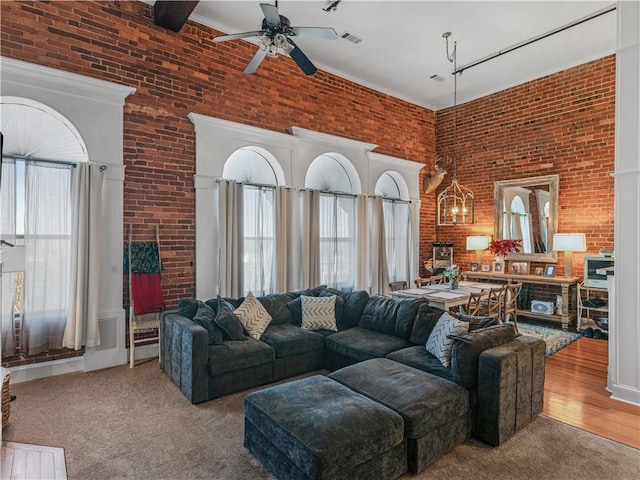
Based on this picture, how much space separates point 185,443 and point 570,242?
596 cm

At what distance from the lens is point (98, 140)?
13.3ft

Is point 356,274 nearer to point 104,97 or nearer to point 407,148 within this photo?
point 407,148

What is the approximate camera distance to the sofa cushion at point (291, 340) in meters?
3.82

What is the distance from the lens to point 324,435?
2016 millimetres

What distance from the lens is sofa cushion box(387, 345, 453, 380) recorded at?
300 centimetres

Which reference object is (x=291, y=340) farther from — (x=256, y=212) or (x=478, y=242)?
(x=478, y=242)

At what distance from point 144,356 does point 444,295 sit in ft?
12.6

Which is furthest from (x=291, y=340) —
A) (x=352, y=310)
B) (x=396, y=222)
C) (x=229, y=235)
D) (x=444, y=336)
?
(x=396, y=222)

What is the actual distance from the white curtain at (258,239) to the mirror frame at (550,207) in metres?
4.44

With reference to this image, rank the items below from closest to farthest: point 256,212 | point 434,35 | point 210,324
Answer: point 210,324 → point 434,35 → point 256,212

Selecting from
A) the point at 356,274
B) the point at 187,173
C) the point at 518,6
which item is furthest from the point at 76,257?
the point at 518,6

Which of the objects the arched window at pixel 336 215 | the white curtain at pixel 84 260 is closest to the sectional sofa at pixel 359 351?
the white curtain at pixel 84 260

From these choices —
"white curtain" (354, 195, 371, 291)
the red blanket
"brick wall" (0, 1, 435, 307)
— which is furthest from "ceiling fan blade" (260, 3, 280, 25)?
"white curtain" (354, 195, 371, 291)

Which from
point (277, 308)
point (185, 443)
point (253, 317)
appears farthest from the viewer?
point (277, 308)
